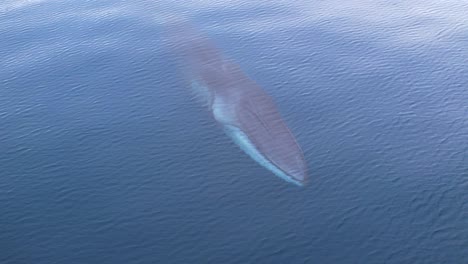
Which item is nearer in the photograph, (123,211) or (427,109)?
(123,211)

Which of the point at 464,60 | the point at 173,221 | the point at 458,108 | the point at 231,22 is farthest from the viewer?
the point at 231,22

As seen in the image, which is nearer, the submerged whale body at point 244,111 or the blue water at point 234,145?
the blue water at point 234,145

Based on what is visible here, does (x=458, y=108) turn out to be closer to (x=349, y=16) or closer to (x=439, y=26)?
(x=439, y=26)

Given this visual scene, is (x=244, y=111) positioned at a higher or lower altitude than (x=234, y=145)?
higher

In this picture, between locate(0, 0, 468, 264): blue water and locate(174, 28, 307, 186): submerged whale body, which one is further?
locate(174, 28, 307, 186): submerged whale body

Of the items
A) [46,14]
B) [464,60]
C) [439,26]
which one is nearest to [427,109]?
[464,60]
